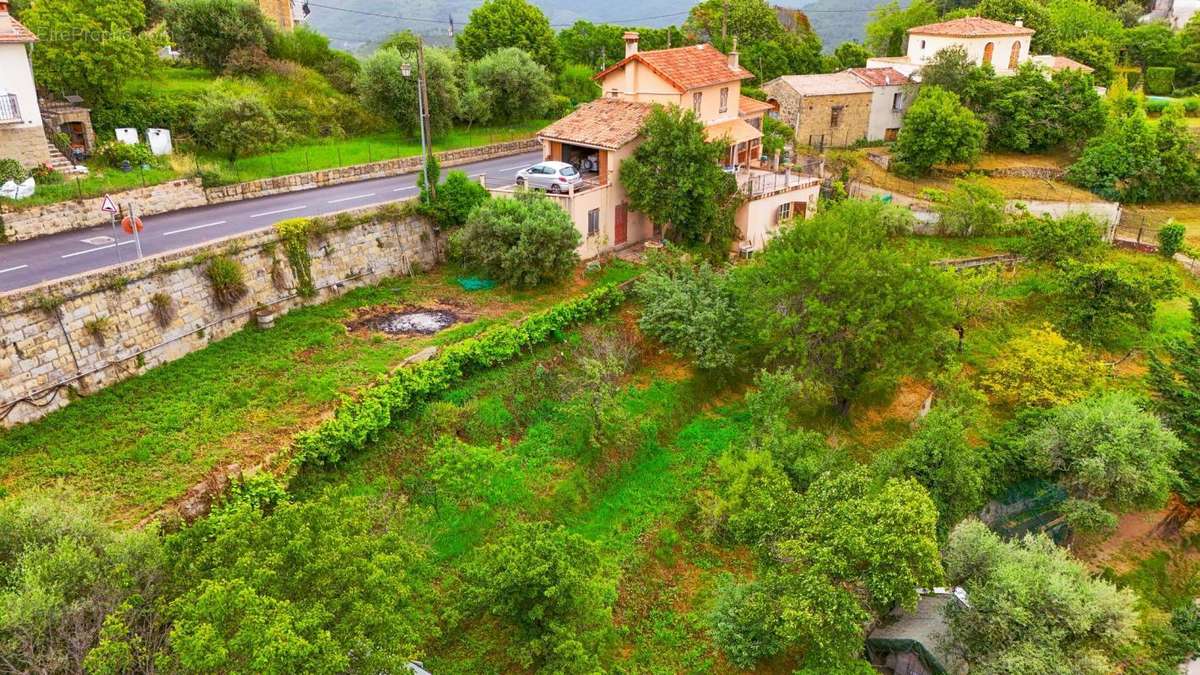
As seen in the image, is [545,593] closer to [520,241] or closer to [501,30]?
[520,241]

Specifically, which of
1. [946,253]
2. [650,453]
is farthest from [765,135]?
[650,453]

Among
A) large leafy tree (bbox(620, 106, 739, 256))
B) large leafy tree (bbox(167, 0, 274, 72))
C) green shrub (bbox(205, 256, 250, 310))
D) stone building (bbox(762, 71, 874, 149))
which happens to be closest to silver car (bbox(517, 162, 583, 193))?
large leafy tree (bbox(620, 106, 739, 256))

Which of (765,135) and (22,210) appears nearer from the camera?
(22,210)

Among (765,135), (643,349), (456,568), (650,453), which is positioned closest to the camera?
(456,568)

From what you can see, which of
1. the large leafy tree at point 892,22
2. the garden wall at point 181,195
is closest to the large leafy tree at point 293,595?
the garden wall at point 181,195

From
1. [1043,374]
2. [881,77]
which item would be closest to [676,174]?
A: [1043,374]

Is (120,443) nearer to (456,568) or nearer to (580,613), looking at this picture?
(456,568)
